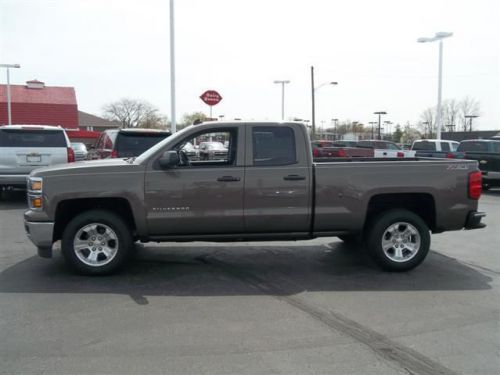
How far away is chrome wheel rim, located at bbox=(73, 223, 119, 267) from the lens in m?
5.90

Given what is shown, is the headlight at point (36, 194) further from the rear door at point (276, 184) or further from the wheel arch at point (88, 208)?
the rear door at point (276, 184)

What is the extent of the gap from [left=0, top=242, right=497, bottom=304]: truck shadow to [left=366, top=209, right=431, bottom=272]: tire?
0.16 m

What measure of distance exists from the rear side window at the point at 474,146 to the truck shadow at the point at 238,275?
11.3 m

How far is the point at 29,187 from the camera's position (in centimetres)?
600

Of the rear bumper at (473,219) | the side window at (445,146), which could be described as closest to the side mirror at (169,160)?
the rear bumper at (473,219)

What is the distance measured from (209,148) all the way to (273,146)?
91cm

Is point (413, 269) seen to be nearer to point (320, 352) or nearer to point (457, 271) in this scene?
point (457, 271)

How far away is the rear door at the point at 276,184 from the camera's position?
604cm

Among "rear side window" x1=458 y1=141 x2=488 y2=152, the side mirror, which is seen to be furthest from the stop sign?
the side mirror

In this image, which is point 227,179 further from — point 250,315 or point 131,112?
point 131,112

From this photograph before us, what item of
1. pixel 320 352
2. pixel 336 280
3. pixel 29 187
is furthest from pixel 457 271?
pixel 29 187

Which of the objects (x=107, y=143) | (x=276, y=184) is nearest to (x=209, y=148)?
(x=276, y=184)

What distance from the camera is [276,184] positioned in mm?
6055

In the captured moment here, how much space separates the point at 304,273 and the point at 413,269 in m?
1.52
